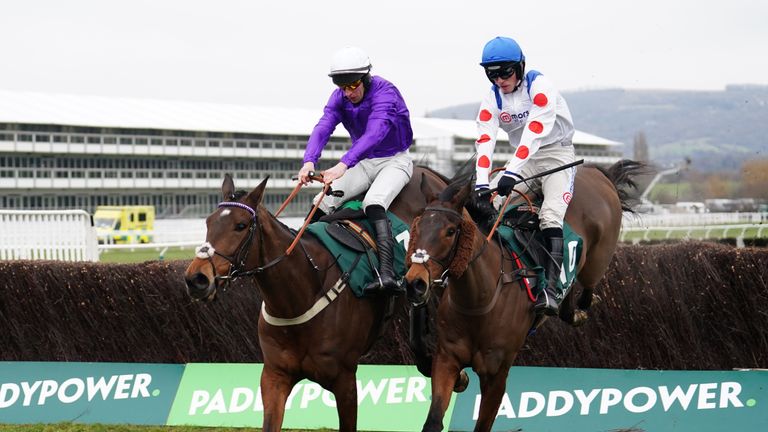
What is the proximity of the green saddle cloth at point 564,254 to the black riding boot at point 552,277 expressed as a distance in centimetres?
5

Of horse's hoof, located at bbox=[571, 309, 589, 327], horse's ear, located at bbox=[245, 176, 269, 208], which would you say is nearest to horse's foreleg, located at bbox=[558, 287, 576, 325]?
horse's hoof, located at bbox=[571, 309, 589, 327]

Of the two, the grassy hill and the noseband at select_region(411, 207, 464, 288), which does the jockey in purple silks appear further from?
the grassy hill

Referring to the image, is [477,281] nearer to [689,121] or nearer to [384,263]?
[384,263]

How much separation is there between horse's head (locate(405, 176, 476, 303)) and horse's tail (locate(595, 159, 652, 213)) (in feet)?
8.63

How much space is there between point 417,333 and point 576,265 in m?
1.12

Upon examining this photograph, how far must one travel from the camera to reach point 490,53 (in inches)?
226

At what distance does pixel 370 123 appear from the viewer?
19.2 ft

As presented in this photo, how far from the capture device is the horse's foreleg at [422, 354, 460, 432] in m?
4.94

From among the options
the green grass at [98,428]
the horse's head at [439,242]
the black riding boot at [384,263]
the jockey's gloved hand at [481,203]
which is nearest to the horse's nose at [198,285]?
the horse's head at [439,242]

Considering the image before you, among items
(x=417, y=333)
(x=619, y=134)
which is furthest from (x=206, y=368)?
(x=619, y=134)

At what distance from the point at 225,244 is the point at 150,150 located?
187ft

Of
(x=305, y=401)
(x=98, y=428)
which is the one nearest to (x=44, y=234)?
(x=98, y=428)

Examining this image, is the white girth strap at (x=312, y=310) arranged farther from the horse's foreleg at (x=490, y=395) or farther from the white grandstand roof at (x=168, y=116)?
the white grandstand roof at (x=168, y=116)

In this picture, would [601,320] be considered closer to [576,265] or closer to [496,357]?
[576,265]
